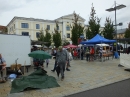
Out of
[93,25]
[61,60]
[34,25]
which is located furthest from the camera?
[34,25]

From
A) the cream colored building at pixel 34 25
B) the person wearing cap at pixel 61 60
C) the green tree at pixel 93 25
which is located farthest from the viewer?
the cream colored building at pixel 34 25

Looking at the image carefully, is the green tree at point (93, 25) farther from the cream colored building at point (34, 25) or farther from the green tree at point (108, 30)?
the cream colored building at point (34, 25)

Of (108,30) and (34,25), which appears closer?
(108,30)

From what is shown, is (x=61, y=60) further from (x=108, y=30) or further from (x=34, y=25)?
(x=34, y=25)

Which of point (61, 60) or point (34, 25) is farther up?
point (34, 25)

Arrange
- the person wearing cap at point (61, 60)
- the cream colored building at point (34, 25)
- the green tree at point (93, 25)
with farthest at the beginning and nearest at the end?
the cream colored building at point (34, 25) → the green tree at point (93, 25) → the person wearing cap at point (61, 60)

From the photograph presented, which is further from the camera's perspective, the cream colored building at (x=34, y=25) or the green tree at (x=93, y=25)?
the cream colored building at (x=34, y=25)

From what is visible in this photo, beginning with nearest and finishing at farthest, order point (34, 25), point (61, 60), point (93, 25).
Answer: point (61, 60)
point (93, 25)
point (34, 25)

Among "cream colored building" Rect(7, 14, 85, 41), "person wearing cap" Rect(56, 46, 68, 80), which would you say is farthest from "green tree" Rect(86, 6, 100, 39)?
"cream colored building" Rect(7, 14, 85, 41)

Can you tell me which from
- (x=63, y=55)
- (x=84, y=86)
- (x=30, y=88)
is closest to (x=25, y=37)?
(x=63, y=55)

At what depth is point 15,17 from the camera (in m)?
57.8

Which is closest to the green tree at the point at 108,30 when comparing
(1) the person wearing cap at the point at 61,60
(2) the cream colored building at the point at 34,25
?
(1) the person wearing cap at the point at 61,60

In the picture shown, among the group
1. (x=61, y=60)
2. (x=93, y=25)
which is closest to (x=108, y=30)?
(x=93, y=25)

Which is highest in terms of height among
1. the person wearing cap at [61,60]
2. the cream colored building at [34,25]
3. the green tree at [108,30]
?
the cream colored building at [34,25]
